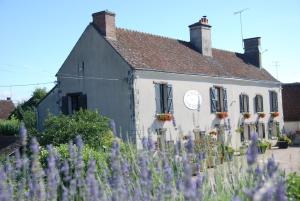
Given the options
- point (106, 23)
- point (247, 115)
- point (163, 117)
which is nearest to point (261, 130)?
point (247, 115)

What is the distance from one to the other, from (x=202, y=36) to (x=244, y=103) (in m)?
4.50

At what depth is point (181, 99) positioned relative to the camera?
20469 mm

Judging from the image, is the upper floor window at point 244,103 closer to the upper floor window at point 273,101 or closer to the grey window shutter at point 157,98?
the upper floor window at point 273,101

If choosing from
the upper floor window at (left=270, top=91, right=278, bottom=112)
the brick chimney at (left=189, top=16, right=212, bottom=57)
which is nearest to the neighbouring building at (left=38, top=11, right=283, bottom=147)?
the brick chimney at (left=189, top=16, right=212, bottom=57)

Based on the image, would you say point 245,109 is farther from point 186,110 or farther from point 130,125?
point 130,125

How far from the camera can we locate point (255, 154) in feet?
7.22

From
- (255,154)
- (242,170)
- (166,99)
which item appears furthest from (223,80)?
(255,154)

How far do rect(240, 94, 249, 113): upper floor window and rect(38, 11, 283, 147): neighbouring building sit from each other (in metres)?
0.06

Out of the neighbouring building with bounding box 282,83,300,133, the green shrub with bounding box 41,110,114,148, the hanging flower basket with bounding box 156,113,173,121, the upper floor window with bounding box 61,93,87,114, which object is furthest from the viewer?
the neighbouring building with bounding box 282,83,300,133

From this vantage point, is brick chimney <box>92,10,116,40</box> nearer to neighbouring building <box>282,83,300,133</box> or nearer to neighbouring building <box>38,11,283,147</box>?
neighbouring building <box>38,11,283,147</box>

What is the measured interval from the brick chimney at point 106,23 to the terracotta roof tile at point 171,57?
14.7 inches

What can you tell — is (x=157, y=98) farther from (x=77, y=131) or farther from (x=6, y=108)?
(x=6, y=108)

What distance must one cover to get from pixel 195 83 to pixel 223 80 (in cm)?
282

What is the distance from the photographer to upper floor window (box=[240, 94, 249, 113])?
25234mm
